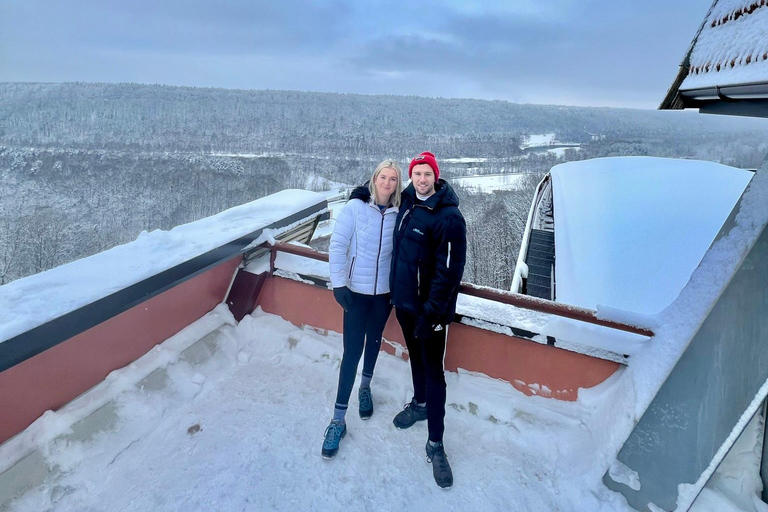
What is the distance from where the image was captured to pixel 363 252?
2.04m

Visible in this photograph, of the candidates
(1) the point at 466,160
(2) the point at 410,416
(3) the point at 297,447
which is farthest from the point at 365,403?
(1) the point at 466,160

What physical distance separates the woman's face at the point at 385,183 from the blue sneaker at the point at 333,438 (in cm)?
127

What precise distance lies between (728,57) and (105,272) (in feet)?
10.2

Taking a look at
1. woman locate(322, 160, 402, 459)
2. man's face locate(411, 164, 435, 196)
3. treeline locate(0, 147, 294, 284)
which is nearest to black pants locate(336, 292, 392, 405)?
woman locate(322, 160, 402, 459)

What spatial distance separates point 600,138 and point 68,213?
3396 inches

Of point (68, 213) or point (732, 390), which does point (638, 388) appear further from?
point (68, 213)

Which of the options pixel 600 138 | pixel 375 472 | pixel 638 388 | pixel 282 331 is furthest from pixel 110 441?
pixel 600 138

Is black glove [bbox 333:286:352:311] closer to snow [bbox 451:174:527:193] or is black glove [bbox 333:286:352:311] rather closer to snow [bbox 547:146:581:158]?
snow [bbox 451:174:527:193]

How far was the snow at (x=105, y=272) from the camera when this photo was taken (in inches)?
63.2

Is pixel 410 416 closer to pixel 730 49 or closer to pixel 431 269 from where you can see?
pixel 431 269

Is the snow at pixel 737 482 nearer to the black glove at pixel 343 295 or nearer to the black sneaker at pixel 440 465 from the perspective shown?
the black sneaker at pixel 440 465

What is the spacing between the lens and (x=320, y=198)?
3.57m

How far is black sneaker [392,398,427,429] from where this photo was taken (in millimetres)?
2232

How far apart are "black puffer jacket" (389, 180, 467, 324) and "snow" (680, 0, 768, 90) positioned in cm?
124
